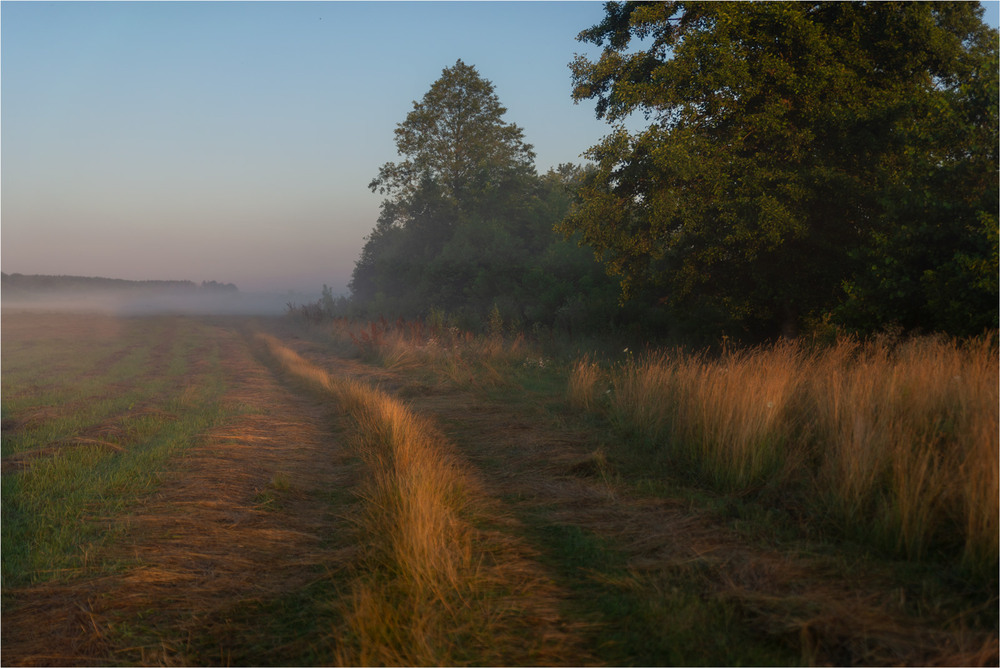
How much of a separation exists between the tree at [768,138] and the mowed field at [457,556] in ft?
21.6

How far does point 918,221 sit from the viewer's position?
8.92m

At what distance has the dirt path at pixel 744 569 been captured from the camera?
3020mm

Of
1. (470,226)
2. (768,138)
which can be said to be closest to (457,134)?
(470,226)

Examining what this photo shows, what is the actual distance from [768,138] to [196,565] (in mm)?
13446

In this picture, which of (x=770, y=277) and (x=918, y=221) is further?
(x=770, y=277)

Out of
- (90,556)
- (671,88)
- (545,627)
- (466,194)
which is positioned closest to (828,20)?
(671,88)

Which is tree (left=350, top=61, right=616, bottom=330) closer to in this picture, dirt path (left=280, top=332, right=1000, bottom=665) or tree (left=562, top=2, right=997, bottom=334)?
tree (left=562, top=2, right=997, bottom=334)

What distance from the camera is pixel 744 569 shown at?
3842 mm

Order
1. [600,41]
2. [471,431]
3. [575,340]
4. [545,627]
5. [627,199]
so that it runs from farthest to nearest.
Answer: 1. [575,340]
2. [600,41]
3. [627,199]
4. [471,431]
5. [545,627]

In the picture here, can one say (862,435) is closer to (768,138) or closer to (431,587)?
(431,587)

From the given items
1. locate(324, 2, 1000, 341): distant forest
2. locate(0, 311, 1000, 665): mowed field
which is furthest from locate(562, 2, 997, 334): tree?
locate(0, 311, 1000, 665): mowed field

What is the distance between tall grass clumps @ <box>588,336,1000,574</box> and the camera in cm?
404

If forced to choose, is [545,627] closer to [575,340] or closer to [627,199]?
[627,199]

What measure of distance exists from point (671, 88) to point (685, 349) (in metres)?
6.48
